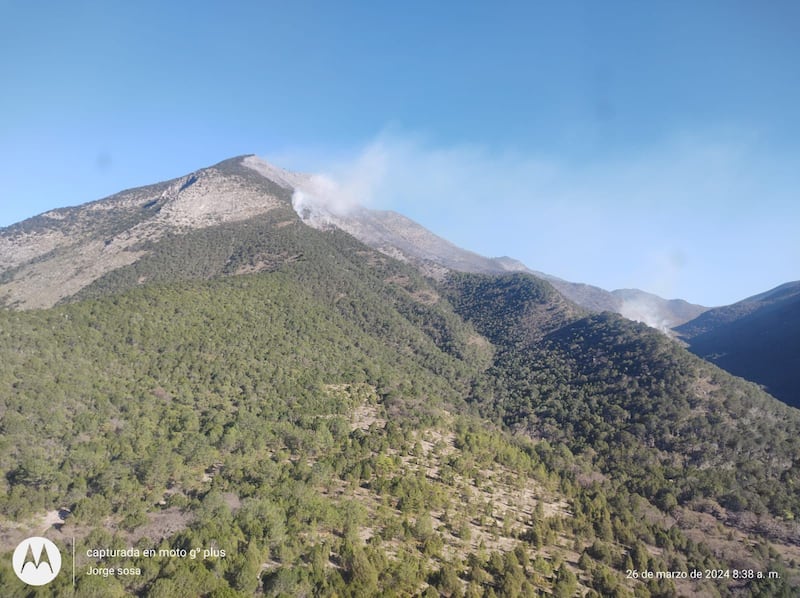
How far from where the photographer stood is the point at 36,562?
77.9 ft

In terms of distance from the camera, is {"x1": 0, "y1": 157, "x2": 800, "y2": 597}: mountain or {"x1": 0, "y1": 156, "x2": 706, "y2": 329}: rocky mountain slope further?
{"x1": 0, "y1": 156, "x2": 706, "y2": 329}: rocky mountain slope

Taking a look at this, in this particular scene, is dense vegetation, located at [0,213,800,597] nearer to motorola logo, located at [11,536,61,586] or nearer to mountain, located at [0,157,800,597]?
mountain, located at [0,157,800,597]

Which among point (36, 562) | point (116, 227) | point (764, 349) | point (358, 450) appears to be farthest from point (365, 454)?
point (116, 227)

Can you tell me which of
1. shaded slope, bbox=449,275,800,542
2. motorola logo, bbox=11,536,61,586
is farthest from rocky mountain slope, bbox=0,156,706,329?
motorola logo, bbox=11,536,61,586

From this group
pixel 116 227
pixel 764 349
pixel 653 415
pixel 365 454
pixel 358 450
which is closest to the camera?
pixel 365 454

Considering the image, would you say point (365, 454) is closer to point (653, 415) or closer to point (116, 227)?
point (653, 415)

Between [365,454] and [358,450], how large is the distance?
92cm

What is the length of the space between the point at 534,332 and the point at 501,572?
9286 centimetres

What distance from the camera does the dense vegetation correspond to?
31.8 m

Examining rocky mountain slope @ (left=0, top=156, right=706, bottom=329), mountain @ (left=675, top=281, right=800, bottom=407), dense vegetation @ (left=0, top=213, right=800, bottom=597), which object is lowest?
dense vegetation @ (left=0, top=213, right=800, bottom=597)

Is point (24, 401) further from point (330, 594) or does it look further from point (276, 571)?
point (330, 594)

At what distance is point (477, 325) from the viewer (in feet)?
430

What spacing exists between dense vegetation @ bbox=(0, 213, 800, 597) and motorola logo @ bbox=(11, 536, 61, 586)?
0.87 m

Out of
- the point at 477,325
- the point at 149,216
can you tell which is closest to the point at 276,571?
the point at 477,325
